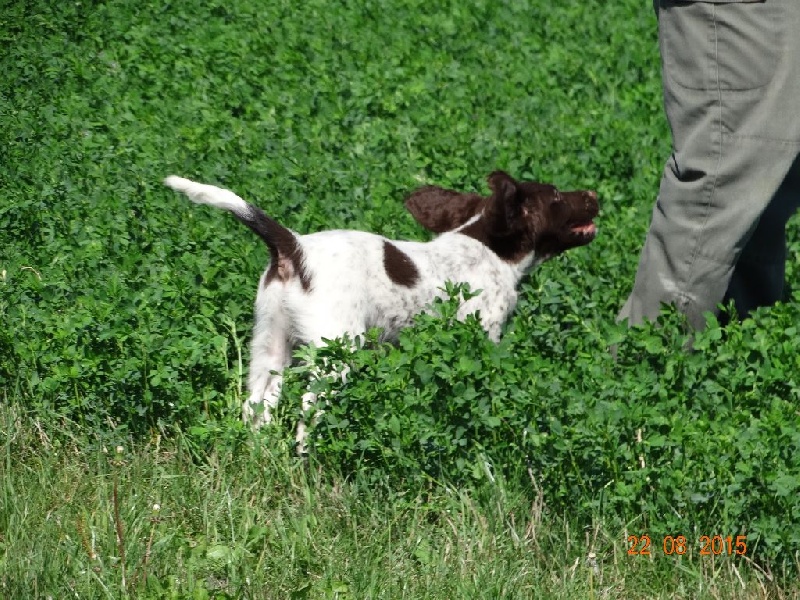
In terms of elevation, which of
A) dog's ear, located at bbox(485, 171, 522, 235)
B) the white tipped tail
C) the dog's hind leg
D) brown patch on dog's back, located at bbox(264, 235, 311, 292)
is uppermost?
the white tipped tail

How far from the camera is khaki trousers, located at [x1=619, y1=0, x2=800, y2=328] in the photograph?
17.3 ft

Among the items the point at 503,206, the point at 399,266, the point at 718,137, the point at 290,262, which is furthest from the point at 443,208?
the point at 718,137

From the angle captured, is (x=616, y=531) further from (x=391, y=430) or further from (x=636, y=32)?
(x=636, y=32)

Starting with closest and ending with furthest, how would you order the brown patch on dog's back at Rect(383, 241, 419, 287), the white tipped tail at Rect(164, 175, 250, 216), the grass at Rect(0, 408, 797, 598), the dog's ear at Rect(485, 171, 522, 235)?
the grass at Rect(0, 408, 797, 598) < the white tipped tail at Rect(164, 175, 250, 216) < the brown patch on dog's back at Rect(383, 241, 419, 287) < the dog's ear at Rect(485, 171, 522, 235)

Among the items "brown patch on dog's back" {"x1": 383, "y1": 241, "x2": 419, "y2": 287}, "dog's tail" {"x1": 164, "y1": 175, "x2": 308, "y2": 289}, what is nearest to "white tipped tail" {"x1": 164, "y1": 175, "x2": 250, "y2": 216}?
"dog's tail" {"x1": 164, "y1": 175, "x2": 308, "y2": 289}

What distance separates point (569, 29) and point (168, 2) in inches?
133

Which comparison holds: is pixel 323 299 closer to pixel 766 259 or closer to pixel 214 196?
pixel 214 196

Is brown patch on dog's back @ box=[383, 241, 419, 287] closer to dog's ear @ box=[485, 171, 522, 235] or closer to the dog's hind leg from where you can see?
the dog's hind leg

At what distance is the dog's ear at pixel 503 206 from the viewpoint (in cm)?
605

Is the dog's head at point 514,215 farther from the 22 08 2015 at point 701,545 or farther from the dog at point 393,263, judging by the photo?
A: the 22 08 2015 at point 701,545

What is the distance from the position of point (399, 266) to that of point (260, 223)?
0.68m

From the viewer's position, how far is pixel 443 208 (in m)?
6.36

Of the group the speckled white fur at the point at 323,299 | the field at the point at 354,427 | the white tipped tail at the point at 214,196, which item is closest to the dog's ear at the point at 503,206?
the field at the point at 354,427

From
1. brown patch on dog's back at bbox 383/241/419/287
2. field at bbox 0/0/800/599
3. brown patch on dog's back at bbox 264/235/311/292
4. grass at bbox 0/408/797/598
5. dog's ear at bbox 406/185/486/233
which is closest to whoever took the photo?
grass at bbox 0/408/797/598
